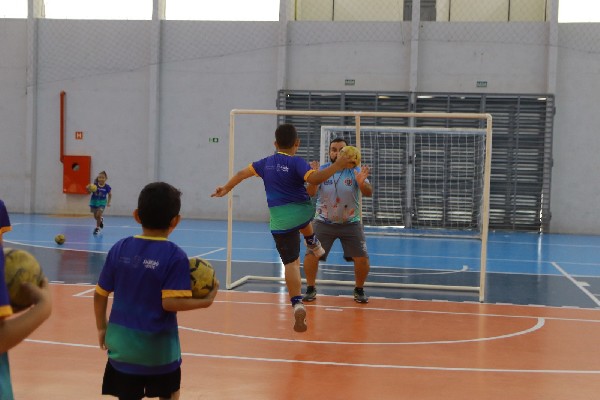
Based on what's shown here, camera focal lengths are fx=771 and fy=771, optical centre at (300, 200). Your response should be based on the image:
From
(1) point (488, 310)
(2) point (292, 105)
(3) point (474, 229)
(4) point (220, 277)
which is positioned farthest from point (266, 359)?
(2) point (292, 105)

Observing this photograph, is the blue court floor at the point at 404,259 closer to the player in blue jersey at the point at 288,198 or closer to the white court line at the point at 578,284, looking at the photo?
the white court line at the point at 578,284

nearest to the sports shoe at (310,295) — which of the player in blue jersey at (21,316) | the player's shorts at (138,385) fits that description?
the player's shorts at (138,385)

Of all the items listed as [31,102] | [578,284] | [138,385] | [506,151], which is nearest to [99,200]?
[31,102]

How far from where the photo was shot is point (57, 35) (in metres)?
24.0

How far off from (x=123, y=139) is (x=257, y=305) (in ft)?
51.5

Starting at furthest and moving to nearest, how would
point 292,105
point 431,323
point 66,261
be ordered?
point 292,105, point 66,261, point 431,323

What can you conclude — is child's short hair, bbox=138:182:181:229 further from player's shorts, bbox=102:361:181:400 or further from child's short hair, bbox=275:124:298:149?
child's short hair, bbox=275:124:298:149

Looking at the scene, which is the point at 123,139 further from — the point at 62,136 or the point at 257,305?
the point at 257,305

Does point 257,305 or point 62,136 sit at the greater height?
point 62,136

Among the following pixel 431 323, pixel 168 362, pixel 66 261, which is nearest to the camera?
pixel 168 362

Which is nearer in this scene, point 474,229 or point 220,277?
point 220,277

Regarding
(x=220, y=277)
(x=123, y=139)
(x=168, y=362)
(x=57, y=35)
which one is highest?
(x=57, y=35)

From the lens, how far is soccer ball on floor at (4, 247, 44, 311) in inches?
91.6

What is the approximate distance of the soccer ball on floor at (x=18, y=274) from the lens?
2326mm
